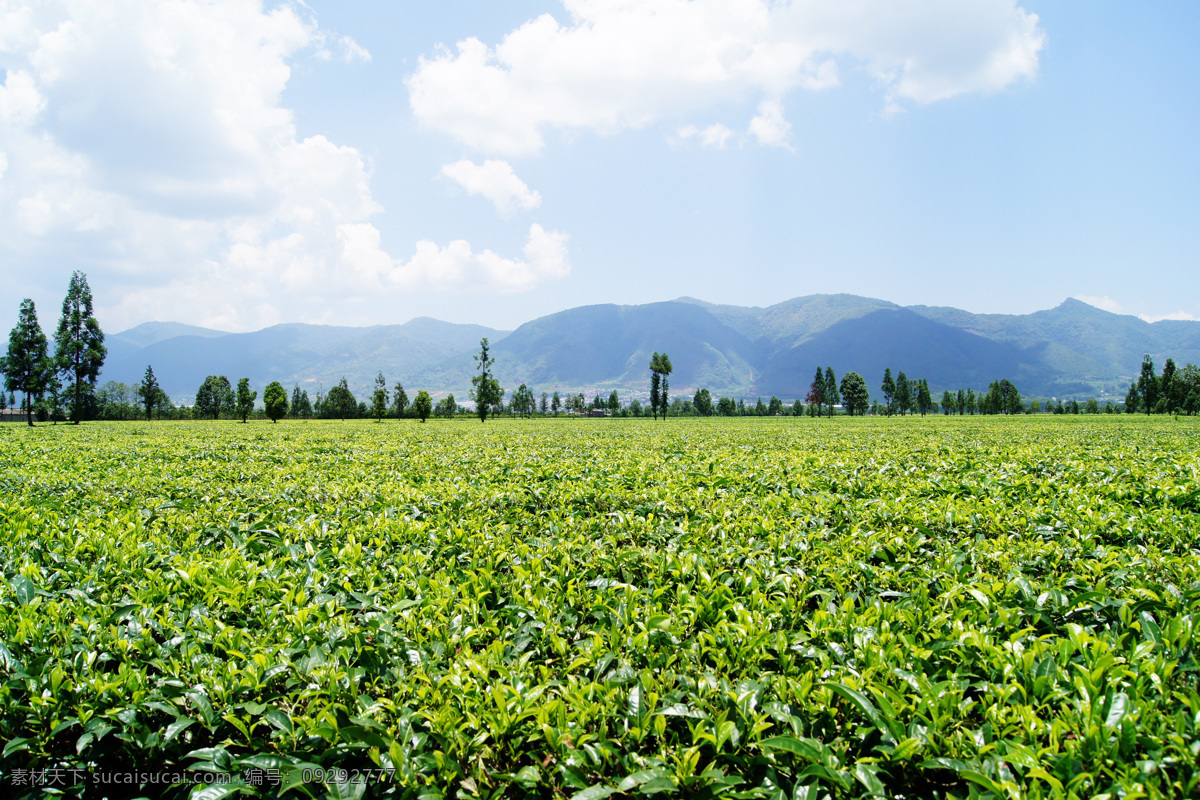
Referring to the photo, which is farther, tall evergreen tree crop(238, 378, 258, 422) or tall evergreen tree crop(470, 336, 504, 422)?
tall evergreen tree crop(470, 336, 504, 422)

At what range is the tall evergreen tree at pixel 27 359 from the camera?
45438mm

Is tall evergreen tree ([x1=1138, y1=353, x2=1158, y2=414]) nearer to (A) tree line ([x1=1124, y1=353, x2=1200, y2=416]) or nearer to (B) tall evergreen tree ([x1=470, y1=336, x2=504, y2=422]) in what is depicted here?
(A) tree line ([x1=1124, y1=353, x2=1200, y2=416])

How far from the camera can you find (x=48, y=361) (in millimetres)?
46844

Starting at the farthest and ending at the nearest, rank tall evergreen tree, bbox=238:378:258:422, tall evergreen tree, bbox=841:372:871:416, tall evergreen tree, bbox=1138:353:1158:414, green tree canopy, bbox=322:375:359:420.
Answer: tall evergreen tree, bbox=841:372:871:416 → green tree canopy, bbox=322:375:359:420 → tall evergreen tree, bbox=1138:353:1158:414 → tall evergreen tree, bbox=238:378:258:422

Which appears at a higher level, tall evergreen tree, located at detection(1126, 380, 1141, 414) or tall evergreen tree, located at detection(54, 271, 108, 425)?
tall evergreen tree, located at detection(54, 271, 108, 425)

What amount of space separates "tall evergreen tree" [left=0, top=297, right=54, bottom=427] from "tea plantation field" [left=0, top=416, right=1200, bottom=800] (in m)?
58.9

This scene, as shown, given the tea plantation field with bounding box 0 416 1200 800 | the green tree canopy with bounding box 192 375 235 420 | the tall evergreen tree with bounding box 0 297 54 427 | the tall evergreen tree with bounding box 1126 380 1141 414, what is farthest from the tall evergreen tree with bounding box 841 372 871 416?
the green tree canopy with bounding box 192 375 235 420

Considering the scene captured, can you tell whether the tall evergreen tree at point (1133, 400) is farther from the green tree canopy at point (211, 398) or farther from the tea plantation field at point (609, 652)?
the green tree canopy at point (211, 398)

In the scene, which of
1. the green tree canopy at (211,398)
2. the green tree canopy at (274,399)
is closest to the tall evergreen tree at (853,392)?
the green tree canopy at (274,399)

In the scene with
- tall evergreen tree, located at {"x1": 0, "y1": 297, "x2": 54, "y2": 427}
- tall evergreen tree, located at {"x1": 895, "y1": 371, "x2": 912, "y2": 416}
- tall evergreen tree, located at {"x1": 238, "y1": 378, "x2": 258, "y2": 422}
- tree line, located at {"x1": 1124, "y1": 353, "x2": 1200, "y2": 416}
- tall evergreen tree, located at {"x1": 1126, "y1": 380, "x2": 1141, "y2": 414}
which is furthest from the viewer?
tall evergreen tree, located at {"x1": 895, "y1": 371, "x2": 912, "y2": 416}

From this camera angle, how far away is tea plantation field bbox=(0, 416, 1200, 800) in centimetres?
225

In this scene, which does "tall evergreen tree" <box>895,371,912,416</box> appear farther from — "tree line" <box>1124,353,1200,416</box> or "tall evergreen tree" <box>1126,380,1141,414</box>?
"tree line" <box>1124,353,1200,416</box>

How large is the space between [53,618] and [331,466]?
7.13m

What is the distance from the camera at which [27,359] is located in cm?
4578
